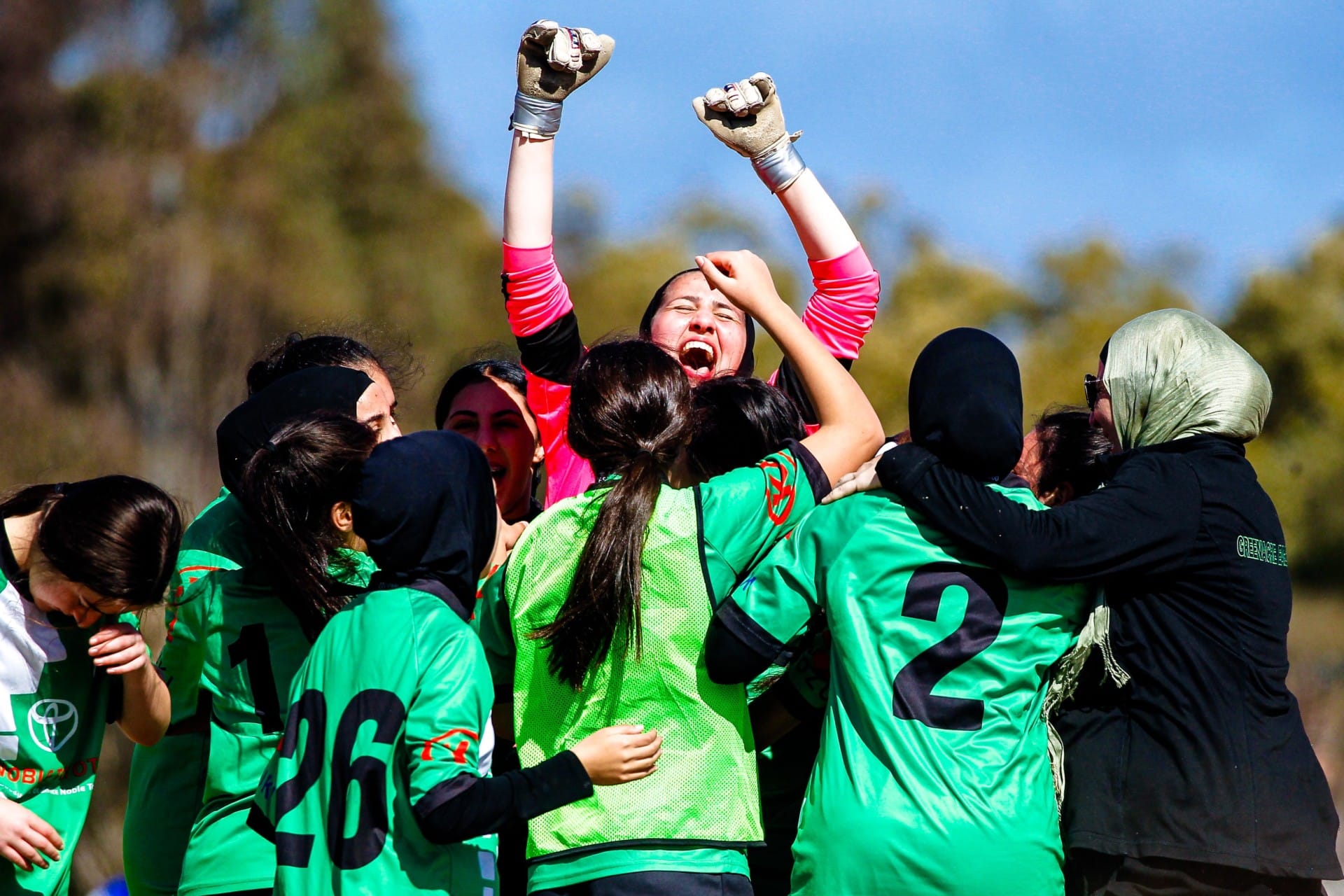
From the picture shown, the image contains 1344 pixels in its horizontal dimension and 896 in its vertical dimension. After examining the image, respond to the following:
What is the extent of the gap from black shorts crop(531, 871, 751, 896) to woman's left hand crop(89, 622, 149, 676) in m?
1.14

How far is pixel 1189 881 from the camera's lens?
106 inches

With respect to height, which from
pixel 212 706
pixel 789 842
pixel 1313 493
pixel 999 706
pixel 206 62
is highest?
pixel 206 62

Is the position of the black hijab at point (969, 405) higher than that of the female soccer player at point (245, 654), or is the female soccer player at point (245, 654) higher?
the black hijab at point (969, 405)

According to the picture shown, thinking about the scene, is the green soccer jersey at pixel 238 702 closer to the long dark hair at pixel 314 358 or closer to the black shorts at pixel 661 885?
the long dark hair at pixel 314 358

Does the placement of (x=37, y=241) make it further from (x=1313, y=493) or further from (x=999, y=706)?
(x=999, y=706)

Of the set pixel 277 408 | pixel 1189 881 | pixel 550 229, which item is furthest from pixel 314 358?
pixel 1189 881

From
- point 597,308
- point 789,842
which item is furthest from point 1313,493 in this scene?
point 789,842

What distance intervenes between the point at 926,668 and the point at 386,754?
106 centimetres

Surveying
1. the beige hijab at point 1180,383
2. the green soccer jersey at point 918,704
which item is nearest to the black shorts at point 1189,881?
the green soccer jersey at point 918,704

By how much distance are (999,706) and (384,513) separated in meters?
1.28

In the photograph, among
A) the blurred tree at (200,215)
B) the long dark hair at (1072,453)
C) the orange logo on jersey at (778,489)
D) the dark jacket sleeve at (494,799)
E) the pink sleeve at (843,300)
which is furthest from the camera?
the blurred tree at (200,215)

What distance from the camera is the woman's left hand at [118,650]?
297 centimetres

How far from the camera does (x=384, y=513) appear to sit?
266 cm

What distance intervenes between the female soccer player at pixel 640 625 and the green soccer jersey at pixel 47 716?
0.99m
